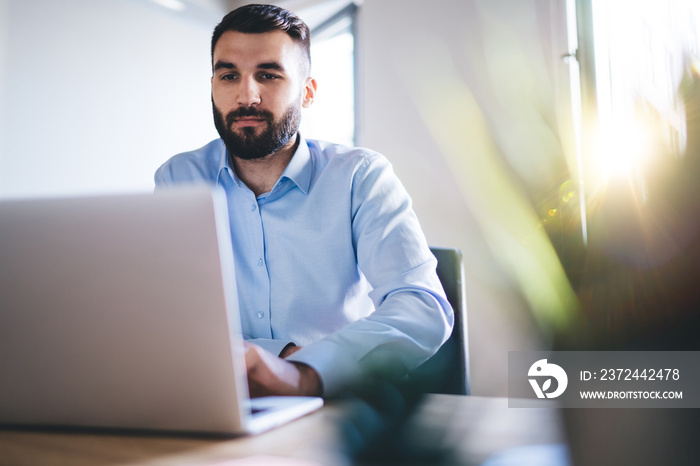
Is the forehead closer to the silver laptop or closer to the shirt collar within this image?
the shirt collar

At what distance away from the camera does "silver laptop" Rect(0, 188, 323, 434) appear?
0.46 m

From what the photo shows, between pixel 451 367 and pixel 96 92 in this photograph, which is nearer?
pixel 451 367

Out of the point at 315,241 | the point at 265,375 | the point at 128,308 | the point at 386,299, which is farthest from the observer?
the point at 315,241

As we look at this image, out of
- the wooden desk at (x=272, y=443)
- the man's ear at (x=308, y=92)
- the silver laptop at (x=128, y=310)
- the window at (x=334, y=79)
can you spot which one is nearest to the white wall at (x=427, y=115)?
the window at (x=334, y=79)

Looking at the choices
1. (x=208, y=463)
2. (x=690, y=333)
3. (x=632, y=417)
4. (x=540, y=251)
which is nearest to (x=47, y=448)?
(x=208, y=463)

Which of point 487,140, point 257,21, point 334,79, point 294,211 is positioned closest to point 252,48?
point 257,21

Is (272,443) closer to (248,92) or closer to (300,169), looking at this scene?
(300,169)

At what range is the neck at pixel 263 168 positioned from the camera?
1447 mm

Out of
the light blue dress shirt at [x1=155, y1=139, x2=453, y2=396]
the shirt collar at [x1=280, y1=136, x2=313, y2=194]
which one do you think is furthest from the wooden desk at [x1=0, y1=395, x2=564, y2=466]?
the shirt collar at [x1=280, y1=136, x2=313, y2=194]

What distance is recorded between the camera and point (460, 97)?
9.47 feet

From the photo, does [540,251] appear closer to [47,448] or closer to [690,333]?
[690,333]

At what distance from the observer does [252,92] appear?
142 centimetres

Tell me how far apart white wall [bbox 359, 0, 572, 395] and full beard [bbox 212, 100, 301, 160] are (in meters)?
1.61

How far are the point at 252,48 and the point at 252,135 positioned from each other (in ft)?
0.80
